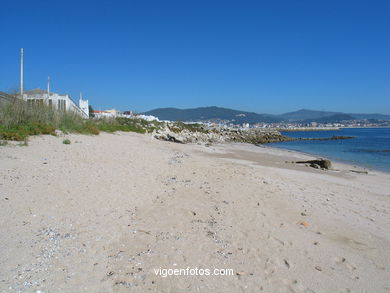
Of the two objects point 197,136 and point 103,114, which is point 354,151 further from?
point 103,114

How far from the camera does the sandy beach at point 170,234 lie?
2957 millimetres

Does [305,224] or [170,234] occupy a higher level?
[170,234]

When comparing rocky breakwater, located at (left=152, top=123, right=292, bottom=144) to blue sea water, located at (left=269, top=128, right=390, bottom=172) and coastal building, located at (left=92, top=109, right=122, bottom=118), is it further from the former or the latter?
coastal building, located at (left=92, top=109, right=122, bottom=118)

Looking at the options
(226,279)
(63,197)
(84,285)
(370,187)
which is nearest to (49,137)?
(63,197)

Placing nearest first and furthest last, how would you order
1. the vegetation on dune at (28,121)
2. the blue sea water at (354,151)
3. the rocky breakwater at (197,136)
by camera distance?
the vegetation on dune at (28,121)
the blue sea water at (354,151)
the rocky breakwater at (197,136)

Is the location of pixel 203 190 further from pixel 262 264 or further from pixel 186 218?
pixel 262 264

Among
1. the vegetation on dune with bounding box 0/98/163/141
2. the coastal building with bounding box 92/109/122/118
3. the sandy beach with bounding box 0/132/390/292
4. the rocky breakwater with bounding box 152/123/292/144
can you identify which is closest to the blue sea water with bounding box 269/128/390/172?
the rocky breakwater with bounding box 152/123/292/144

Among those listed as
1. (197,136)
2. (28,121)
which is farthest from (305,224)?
(197,136)

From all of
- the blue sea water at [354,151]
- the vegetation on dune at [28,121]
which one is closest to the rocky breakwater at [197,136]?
the blue sea water at [354,151]

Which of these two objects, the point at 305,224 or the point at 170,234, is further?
the point at 305,224

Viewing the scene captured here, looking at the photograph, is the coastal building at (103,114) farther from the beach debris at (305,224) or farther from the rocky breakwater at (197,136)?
the beach debris at (305,224)

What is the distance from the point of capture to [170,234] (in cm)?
404

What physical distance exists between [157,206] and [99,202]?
110 cm

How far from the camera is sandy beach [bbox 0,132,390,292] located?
296cm
